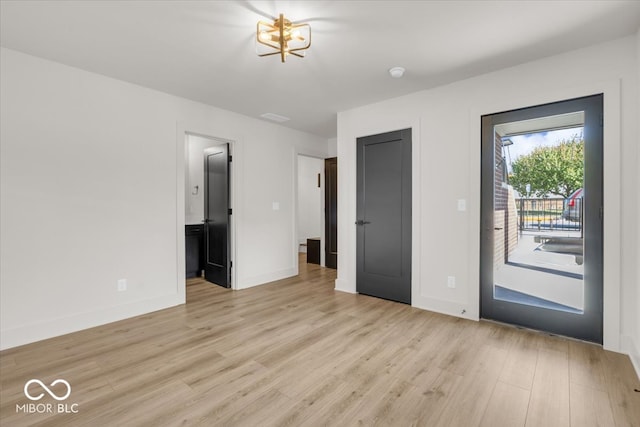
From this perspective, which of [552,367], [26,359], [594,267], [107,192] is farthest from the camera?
[107,192]

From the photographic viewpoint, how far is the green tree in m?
2.66

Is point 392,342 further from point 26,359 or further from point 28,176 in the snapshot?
point 28,176

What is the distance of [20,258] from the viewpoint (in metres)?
2.64

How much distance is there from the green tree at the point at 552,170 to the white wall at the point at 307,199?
6000 mm

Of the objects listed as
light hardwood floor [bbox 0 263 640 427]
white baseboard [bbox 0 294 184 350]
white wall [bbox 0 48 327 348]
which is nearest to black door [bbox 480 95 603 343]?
light hardwood floor [bbox 0 263 640 427]

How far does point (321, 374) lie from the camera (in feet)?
7.11

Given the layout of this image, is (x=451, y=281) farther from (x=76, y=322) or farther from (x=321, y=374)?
(x=76, y=322)

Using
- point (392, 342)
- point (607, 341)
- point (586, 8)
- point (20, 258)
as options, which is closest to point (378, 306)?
point (392, 342)

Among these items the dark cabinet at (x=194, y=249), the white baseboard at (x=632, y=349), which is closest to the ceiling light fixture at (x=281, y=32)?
the white baseboard at (x=632, y=349)

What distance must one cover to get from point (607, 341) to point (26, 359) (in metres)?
4.68

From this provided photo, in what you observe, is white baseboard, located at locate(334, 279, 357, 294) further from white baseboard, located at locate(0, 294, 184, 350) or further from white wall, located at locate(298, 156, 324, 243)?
white wall, located at locate(298, 156, 324, 243)

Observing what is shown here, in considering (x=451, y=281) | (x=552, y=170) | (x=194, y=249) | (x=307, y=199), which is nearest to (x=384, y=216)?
(x=451, y=281)

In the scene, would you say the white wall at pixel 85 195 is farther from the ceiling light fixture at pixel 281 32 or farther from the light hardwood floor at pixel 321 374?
the ceiling light fixture at pixel 281 32

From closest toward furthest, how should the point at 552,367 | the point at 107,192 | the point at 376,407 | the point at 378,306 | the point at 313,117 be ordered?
the point at 376,407
the point at 552,367
the point at 107,192
the point at 378,306
the point at 313,117
